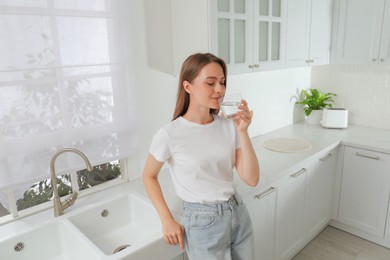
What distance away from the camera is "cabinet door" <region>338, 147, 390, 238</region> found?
2.39m

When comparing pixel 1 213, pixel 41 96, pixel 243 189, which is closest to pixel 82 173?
pixel 1 213

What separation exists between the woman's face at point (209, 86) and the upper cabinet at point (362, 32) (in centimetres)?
194

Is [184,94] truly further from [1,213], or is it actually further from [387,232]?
[387,232]

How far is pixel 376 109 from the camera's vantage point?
2.87 m

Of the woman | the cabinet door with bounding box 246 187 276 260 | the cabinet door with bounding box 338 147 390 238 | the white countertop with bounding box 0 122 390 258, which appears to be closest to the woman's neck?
the woman

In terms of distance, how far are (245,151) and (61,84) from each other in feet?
2.90

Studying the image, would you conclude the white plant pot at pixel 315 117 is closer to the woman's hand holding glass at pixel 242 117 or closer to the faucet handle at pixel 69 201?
the woman's hand holding glass at pixel 242 117

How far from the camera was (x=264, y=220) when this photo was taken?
1.92 meters

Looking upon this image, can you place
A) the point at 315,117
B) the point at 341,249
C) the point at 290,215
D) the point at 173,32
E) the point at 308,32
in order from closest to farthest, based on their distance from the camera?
the point at 173,32 → the point at 290,215 → the point at 308,32 → the point at 341,249 → the point at 315,117

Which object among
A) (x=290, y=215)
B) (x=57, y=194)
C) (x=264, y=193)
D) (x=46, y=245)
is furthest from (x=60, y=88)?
(x=290, y=215)

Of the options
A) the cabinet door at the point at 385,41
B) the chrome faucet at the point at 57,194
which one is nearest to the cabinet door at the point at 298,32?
the cabinet door at the point at 385,41

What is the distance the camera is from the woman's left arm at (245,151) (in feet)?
3.86

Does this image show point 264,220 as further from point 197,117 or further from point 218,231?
point 197,117

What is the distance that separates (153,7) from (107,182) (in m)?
1.02
